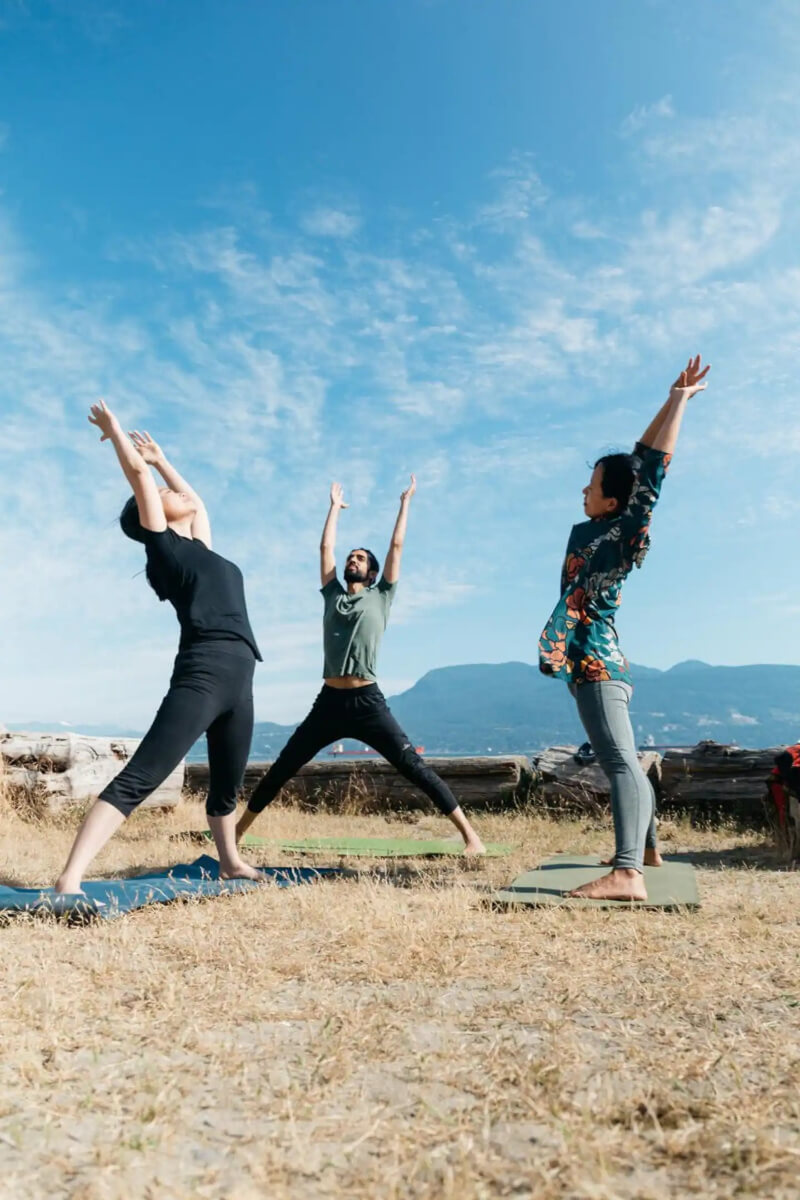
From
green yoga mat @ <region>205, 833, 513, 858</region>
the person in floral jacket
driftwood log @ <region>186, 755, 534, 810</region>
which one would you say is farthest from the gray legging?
driftwood log @ <region>186, 755, 534, 810</region>

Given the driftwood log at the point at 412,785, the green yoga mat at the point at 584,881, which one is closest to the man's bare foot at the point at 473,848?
the green yoga mat at the point at 584,881

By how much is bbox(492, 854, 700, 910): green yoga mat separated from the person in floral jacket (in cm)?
12

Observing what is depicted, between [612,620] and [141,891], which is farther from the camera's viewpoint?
[612,620]

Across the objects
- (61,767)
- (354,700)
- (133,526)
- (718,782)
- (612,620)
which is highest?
(133,526)

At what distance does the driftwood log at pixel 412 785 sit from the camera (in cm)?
1120

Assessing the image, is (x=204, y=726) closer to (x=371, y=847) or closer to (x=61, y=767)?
(x=371, y=847)

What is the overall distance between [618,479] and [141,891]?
3.54m

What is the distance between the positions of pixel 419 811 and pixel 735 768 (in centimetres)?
380

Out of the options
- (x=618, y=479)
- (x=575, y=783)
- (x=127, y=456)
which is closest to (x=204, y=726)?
(x=127, y=456)

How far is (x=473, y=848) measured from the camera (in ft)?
23.1

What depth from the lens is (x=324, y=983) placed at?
3332 mm

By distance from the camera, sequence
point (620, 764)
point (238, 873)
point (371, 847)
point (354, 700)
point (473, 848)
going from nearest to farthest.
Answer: point (620, 764) → point (238, 873) → point (354, 700) → point (473, 848) → point (371, 847)

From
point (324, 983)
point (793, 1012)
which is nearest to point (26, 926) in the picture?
point (324, 983)

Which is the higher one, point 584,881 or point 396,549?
point 396,549
